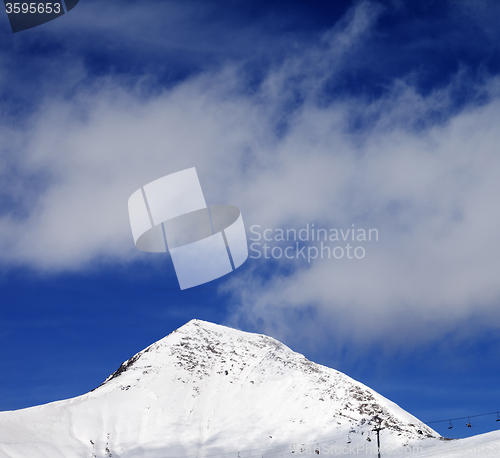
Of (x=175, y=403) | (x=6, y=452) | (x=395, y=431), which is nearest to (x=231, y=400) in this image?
(x=175, y=403)

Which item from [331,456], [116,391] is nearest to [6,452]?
[116,391]

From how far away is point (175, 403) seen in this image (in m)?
192

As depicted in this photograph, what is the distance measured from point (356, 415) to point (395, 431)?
16.6 m

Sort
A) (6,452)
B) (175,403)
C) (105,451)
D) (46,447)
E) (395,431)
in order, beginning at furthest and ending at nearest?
(175,403) < (395,431) < (105,451) < (46,447) < (6,452)

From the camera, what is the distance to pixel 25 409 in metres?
167

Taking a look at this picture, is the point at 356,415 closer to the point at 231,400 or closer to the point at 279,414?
the point at 279,414

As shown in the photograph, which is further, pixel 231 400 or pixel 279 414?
pixel 231 400

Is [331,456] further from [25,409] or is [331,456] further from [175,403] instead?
[25,409]

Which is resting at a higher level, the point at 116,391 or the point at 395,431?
the point at 116,391

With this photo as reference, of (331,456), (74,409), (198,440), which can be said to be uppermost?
(74,409)

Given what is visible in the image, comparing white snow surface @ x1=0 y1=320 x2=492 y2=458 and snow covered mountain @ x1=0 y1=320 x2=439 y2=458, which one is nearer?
white snow surface @ x1=0 y1=320 x2=492 y2=458

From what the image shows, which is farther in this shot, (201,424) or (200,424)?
(201,424)

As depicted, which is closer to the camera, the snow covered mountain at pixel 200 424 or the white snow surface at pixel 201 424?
the white snow surface at pixel 201 424

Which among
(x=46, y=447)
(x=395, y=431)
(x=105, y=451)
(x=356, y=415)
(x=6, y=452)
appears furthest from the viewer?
(x=356, y=415)
